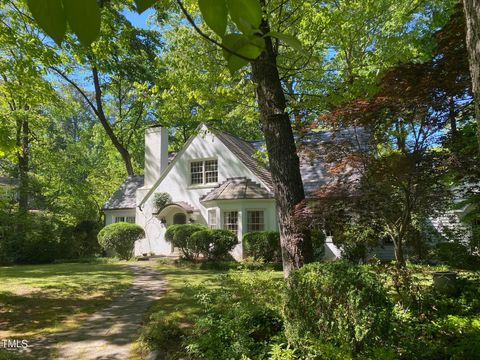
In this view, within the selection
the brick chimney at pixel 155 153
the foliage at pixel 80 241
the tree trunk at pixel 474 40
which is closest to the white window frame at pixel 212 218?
the brick chimney at pixel 155 153

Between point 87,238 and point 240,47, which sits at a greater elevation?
point 240,47

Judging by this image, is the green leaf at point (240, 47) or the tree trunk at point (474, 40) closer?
the green leaf at point (240, 47)

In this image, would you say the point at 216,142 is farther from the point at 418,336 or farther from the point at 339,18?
the point at 418,336

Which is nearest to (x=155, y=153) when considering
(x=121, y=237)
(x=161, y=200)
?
(x=161, y=200)

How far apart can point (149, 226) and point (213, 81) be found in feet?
41.6

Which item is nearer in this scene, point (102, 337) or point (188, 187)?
point (102, 337)

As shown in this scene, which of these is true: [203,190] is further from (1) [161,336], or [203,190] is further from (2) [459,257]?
(1) [161,336]

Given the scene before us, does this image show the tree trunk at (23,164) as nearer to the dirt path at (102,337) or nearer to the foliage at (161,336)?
the dirt path at (102,337)

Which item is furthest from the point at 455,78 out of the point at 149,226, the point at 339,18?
the point at 149,226

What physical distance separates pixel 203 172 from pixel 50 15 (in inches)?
757

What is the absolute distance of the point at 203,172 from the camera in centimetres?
1983

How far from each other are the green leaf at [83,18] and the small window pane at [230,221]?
55.7 feet

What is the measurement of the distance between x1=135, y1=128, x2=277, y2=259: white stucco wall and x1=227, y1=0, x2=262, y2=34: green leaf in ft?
54.5

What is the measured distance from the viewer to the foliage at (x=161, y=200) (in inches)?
787
